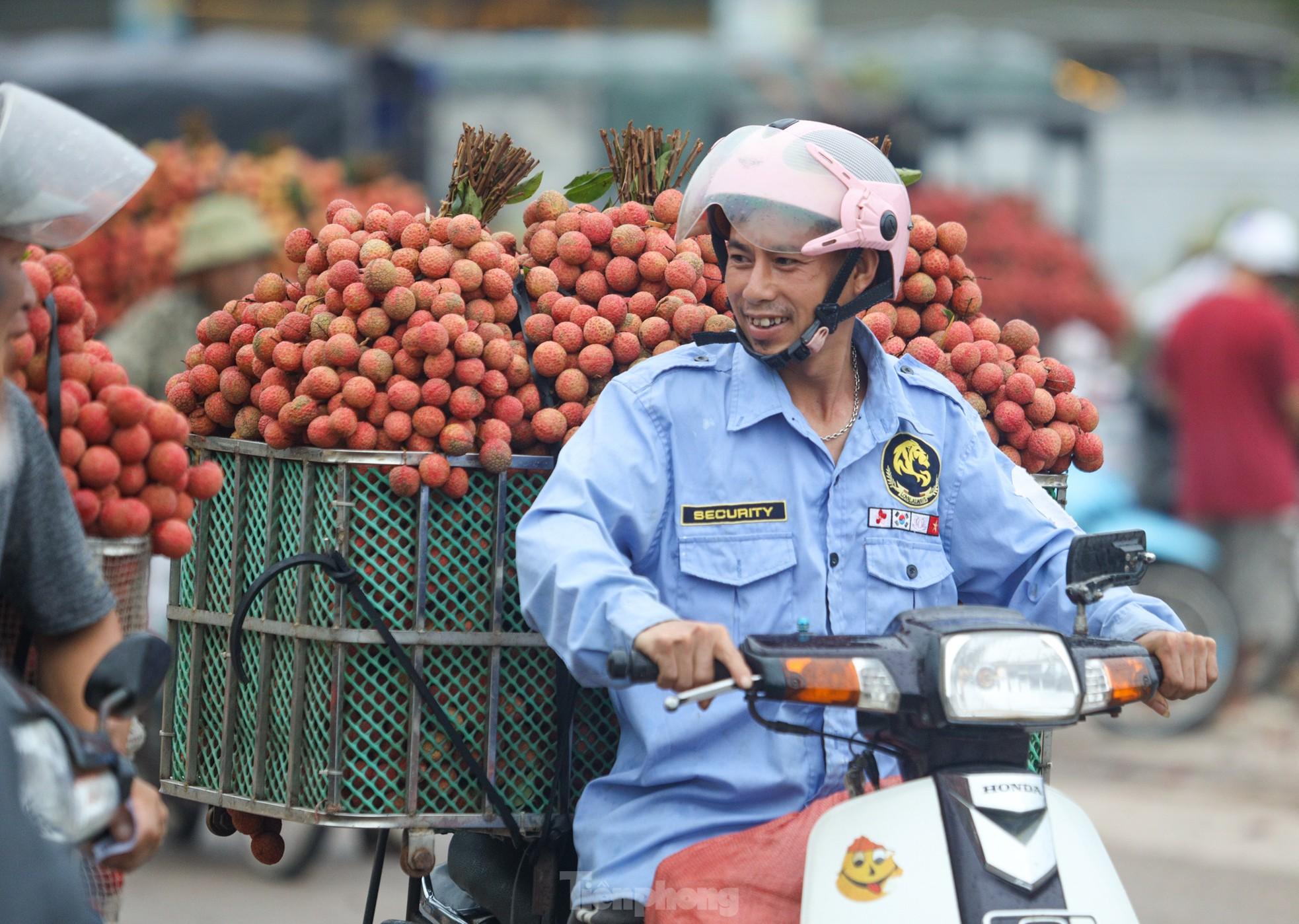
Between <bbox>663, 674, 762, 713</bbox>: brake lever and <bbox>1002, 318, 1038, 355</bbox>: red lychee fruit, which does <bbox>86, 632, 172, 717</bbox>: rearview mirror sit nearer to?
<bbox>663, 674, 762, 713</bbox>: brake lever

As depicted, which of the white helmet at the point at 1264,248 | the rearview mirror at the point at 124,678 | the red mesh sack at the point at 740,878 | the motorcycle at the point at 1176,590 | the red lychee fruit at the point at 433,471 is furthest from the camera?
the white helmet at the point at 1264,248

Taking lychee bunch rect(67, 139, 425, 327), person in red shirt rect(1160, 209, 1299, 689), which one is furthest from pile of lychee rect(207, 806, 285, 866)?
person in red shirt rect(1160, 209, 1299, 689)

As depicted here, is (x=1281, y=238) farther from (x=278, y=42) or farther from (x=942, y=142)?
(x=278, y=42)

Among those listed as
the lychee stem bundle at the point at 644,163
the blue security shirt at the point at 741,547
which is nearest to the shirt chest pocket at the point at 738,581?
the blue security shirt at the point at 741,547

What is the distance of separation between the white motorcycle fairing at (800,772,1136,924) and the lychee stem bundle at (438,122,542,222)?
5.05 feet

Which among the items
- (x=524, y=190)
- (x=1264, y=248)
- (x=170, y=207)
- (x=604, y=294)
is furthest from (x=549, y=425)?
(x=1264, y=248)

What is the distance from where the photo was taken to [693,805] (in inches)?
106

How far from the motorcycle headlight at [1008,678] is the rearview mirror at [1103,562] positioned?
225 mm

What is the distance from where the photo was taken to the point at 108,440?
264 cm

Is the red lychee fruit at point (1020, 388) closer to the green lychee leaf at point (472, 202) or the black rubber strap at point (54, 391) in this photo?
the green lychee leaf at point (472, 202)

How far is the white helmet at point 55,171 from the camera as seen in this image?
246 centimetres

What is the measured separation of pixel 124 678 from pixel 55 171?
2.64 feet

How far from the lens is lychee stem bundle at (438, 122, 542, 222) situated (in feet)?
11.0

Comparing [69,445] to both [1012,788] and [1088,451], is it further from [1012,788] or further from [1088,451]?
[1088,451]
